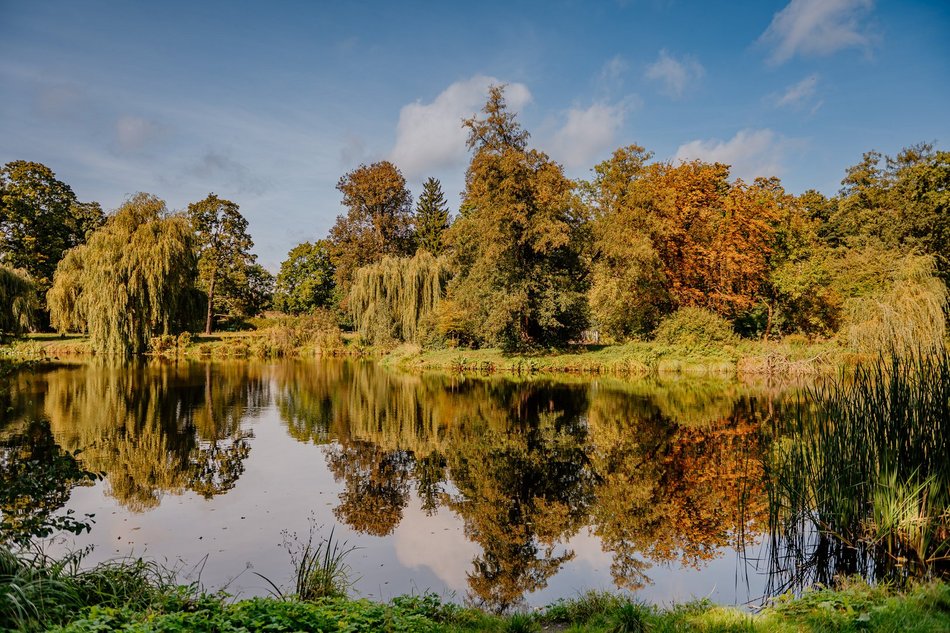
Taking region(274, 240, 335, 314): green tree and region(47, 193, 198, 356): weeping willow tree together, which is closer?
region(47, 193, 198, 356): weeping willow tree

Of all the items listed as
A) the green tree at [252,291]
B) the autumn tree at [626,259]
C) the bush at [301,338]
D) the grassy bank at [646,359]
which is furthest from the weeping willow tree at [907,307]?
the green tree at [252,291]

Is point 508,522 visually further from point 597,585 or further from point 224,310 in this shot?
point 224,310

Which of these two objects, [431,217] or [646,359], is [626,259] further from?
[431,217]

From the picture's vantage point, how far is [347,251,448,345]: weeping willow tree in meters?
30.9

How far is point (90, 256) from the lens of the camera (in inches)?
1021

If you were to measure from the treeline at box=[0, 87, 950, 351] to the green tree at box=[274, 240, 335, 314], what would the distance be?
14.1m

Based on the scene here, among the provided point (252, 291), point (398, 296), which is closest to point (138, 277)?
point (398, 296)

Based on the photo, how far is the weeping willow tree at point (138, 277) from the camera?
2480 cm

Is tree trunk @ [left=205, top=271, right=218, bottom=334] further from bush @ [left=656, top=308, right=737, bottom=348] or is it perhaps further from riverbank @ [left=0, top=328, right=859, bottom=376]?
bush @ [left=656, top=308, right=737, bottom=348]

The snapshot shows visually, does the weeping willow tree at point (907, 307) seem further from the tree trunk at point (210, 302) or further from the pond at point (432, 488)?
the tree trunk at point (210, 302)

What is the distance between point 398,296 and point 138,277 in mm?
12895

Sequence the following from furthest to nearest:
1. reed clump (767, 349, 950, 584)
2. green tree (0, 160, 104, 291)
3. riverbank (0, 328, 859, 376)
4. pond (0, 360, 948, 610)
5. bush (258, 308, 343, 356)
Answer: green tree (0, 160, 104, 291), bush (258, 308, 343, 356), riverbank (0, 328, 859, 376), pond (0, 360, 948, 610), reed clump (767, 349, 950, 584)

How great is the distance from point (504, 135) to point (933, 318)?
17786 millimetres

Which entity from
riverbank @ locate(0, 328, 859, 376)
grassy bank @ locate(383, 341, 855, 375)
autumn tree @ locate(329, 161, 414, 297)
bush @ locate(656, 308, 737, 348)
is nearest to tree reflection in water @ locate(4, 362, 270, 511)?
riverbank @ locate(0, 328, 859, 376)
